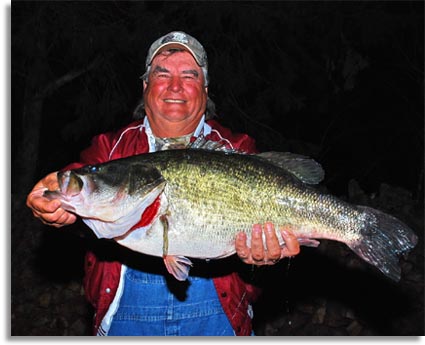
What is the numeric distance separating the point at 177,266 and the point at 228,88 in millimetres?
5235

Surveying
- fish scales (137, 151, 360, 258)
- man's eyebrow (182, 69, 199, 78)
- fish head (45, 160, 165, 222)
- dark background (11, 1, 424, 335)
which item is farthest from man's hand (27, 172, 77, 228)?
dark background (11, 1, 424, 335)

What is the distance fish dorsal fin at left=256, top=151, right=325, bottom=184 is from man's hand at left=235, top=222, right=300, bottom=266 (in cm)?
33

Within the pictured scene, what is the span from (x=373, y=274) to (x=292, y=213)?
4403 millimetres

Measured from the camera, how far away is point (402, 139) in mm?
12531

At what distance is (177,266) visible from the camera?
92.9 inches

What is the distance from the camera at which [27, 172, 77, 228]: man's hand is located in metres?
2.24

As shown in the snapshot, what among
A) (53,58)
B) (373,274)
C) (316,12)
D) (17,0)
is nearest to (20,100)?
(53,58)

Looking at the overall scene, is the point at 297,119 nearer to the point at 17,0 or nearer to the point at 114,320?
the point at 17,0

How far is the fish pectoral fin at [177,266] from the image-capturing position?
2.35 metres

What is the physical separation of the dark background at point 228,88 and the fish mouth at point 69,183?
178 inches

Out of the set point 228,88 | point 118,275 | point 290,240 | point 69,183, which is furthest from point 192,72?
point 228,88

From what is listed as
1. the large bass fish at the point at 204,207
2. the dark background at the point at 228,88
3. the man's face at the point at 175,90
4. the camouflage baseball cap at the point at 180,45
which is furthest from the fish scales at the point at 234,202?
the dark background at the point at 228,88

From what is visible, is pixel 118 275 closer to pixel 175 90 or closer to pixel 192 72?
pixel 175 90

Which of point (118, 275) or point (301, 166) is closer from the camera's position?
point (301, 166)
